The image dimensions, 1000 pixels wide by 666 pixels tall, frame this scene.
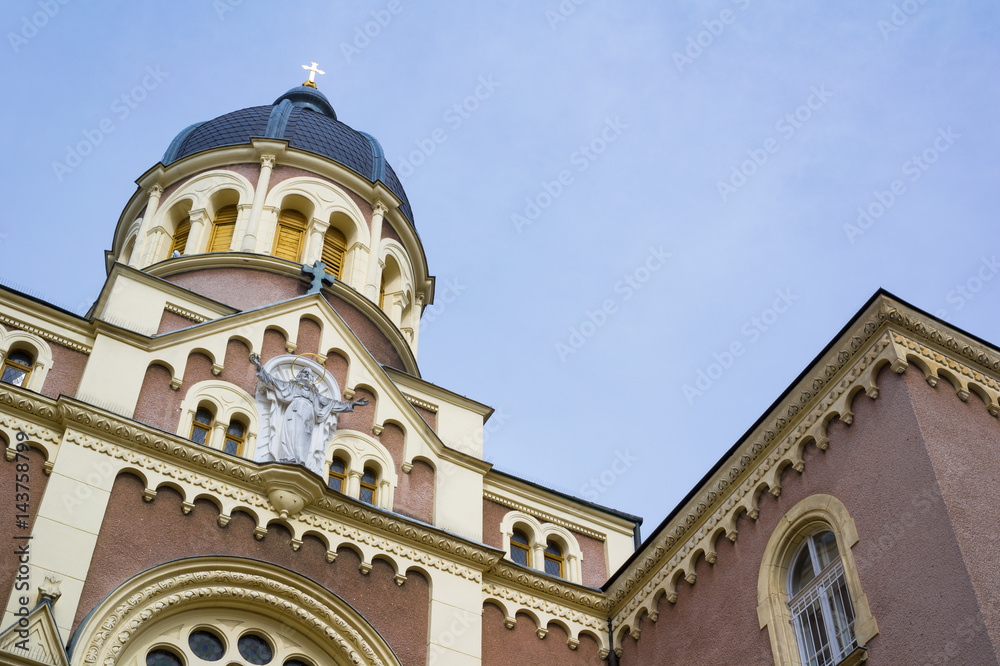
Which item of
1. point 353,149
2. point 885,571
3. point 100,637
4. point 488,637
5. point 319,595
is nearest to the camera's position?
point 885,571

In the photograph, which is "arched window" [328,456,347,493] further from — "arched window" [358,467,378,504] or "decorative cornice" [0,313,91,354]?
"decorative cornice" [0,313,91,354]

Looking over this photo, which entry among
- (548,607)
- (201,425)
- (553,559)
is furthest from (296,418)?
(553,559)

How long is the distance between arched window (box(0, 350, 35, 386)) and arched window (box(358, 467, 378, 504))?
547 cm

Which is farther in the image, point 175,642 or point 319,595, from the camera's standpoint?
point 319,595

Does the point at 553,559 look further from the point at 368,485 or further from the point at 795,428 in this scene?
the point at 795,428

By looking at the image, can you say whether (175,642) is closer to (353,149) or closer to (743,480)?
(743,480)

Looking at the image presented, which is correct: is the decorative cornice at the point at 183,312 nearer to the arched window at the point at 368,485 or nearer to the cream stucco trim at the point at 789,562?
the arched window at the point at 368,485

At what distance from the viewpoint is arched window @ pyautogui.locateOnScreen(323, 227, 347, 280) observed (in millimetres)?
27003

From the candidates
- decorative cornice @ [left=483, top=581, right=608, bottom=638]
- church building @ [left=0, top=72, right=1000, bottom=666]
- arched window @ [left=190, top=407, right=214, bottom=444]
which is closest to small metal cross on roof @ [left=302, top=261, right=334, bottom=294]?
church building @ [left=0, top=72, right=1000, bottom=666]

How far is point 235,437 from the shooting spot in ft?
63.2

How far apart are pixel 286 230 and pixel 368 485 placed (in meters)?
9.04

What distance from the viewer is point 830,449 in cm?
1634

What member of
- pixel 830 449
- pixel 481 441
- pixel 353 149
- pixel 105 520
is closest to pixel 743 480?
pixel 830 449

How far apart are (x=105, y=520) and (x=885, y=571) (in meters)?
10.2
